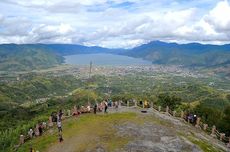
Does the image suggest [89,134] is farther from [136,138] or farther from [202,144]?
[202,144]

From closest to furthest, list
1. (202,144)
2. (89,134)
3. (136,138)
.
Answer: (136,138)
(202,144)
(89,134)

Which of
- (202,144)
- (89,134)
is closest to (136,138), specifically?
(89,134)

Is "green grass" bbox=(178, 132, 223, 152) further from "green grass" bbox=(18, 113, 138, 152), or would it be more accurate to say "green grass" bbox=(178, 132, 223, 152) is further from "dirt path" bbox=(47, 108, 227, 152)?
"green grass" bbox=(18, 113, 138, 152)

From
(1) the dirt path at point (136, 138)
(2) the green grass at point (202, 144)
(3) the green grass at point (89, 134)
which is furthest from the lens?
A: (2) the green grass at point (202, 144)

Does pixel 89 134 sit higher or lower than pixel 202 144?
higher

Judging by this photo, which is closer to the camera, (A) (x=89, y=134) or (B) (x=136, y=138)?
(B) (x=136, y=138)

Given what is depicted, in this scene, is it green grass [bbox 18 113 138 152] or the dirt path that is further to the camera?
green grass [bbox 18 113 138 152]

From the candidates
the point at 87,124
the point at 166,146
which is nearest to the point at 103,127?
the point at 87,124

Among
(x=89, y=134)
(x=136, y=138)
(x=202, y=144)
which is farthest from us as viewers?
(x=89, y=134)

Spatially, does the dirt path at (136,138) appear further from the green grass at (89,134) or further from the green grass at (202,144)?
the green grass at (202,144)

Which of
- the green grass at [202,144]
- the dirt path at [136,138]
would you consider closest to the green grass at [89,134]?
the dirt path at [136,138]

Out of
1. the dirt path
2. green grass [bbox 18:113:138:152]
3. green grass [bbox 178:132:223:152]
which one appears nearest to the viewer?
the dirt path

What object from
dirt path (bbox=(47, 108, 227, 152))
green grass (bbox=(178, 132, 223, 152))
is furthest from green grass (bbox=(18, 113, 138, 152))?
green grass (bbox=(178, 132, 223, 152))

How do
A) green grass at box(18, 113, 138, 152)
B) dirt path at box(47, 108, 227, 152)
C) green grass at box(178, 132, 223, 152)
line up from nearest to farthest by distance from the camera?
dirt path at box(47, 108, 227, 152)
green grass at box(18, 113, 138, 152)
green grass at box(178, 132, 223, 152)
